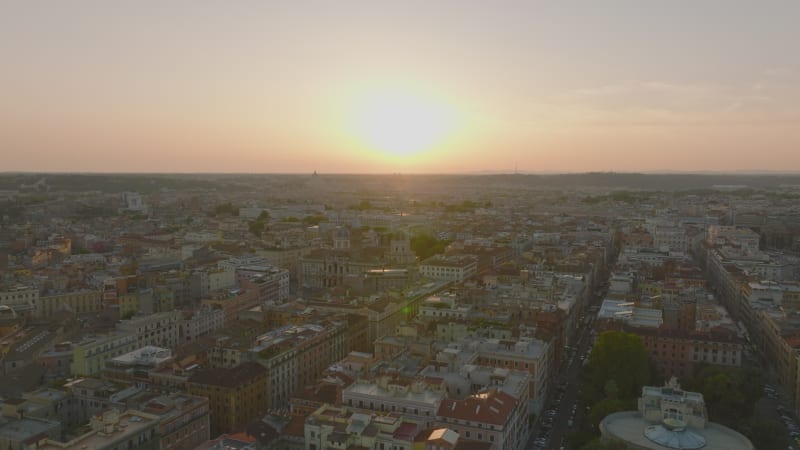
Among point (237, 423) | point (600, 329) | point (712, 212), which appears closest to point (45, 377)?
point (237, 423)

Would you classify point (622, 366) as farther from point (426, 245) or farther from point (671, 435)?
point (426, 245)

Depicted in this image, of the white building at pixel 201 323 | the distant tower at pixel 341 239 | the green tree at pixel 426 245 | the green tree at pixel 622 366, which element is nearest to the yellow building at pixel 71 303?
the white building at pixel 201 323

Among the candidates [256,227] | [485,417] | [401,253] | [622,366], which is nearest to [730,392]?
[622,366]

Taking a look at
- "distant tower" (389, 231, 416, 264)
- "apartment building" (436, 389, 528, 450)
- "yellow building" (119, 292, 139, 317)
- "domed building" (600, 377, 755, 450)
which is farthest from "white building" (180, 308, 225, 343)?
"domed building" (600, 377, 755, 450)

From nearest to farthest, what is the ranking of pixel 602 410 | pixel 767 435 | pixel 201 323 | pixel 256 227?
pixel 767 435 → pixel 602 410 → pixel 201 323 → pixel 256 227

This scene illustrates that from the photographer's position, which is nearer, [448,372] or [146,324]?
[448,372]

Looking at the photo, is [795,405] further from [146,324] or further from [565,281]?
[146,324]

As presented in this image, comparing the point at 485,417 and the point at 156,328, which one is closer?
the point at 485,417
